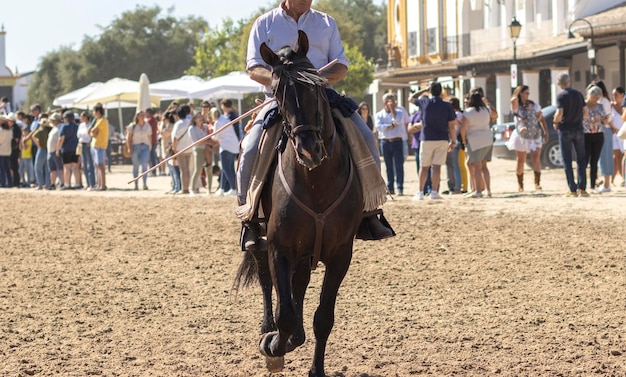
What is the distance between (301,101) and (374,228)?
1.43m

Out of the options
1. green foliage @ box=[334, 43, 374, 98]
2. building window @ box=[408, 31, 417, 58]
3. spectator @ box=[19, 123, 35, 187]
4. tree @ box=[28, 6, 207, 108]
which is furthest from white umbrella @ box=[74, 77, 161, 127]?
tree @ box=[28, 6, 207, 108]

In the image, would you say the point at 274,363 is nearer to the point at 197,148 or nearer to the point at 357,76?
the point at 197,148

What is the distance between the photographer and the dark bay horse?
684 centimetres

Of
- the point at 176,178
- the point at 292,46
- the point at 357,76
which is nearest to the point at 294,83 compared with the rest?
the point at 292,46

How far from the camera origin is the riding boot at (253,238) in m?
7.78

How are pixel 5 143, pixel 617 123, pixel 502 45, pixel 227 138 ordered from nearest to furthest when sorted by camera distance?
pixel 617 123
pixel 227 138
pixel 5 143
pixel 502 45

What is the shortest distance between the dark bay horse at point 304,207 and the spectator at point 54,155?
830 inches

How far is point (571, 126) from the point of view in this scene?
2017cm

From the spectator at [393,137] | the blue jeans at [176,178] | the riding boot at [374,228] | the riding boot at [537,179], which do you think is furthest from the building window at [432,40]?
the riding boot at [374,228]

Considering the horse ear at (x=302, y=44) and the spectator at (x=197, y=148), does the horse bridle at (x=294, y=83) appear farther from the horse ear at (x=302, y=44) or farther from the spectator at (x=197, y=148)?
the spectator at (x=197, y=148)

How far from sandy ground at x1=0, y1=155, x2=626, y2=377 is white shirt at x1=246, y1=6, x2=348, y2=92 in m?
2.02

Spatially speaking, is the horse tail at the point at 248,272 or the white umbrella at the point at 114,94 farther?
the white umbrella at the point at 114,94

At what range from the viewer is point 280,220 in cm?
717

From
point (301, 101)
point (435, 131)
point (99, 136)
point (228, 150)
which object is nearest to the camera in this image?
point (301, 101)
